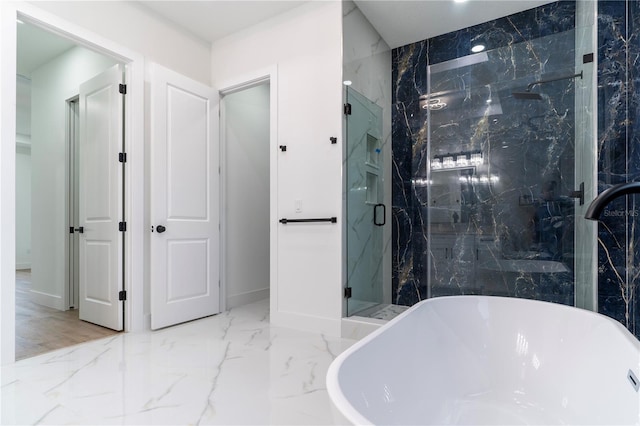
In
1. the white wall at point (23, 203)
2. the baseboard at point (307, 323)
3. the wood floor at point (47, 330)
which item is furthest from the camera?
the white wall at point (23, 203)

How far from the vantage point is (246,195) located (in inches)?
159

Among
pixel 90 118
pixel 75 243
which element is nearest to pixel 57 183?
pixel 75 243

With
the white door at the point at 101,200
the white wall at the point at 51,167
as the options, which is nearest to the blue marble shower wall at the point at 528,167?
the white door at the point at 101,200

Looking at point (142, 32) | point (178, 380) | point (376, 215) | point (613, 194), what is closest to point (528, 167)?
point (613, 194)

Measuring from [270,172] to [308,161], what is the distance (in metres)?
0.43

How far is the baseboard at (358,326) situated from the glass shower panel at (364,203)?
11 centimetres

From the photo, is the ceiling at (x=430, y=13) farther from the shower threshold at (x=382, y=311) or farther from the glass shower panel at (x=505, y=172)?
Answer: the shower threshold at (x=382, y=311)

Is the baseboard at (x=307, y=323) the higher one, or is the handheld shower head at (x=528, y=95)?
the handheld shower head at (x=528, y=95)

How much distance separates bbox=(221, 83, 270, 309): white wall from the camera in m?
3.79

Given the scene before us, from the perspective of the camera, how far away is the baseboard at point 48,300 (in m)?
3.78

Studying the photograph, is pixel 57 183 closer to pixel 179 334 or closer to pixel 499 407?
pixel 179 334

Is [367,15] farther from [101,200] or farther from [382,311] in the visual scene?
[101,200]

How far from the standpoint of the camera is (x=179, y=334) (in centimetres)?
287

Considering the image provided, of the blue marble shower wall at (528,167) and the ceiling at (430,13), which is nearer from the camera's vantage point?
the blue marble shower wall at (528,167)
